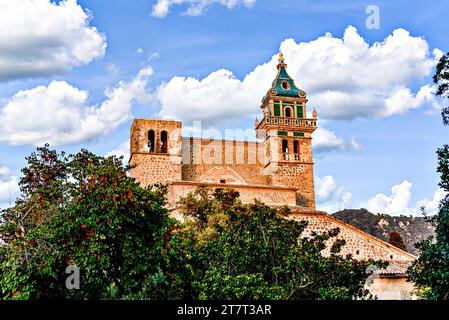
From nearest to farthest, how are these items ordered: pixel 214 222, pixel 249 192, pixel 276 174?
pixel 214 222, pixel 249 192, pixel 276 174

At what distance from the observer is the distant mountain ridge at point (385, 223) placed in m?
54.3

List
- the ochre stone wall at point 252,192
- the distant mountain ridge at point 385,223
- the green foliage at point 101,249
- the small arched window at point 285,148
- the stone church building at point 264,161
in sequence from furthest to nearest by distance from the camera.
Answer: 1. the distant mountain ridge at point 385,223
2. the small arched window at point 285,148
3. the ochre stone wall at point 252,192
4. the stone church building at point 264,161
5. the green foliage at point 101,249

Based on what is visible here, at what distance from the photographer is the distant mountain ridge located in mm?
54344

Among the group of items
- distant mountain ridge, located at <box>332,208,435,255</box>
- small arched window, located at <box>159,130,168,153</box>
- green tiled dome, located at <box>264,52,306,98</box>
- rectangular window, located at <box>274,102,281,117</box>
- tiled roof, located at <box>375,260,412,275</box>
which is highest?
green tiled dome, located at <box>264,52,306,98</box>

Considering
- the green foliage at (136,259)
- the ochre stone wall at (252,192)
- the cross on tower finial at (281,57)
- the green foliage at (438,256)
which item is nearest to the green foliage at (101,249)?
the green foliage at (136,259)

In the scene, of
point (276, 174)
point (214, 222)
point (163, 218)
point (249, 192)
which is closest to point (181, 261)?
point (163, 218)

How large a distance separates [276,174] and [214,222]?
15321 millimetres

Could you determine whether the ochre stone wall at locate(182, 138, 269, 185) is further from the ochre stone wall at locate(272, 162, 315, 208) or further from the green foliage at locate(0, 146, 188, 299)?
the green foliage at locate(0, 146, 188, 299)

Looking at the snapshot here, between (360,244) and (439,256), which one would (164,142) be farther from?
(439,256)

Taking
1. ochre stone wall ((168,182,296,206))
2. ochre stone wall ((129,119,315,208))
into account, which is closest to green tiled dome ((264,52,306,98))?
ochre stone wall ((129,119,315,208))

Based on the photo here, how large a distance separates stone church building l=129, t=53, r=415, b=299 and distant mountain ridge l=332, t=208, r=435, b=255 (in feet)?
61.8

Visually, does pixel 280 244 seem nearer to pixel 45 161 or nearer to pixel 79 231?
pixel 79 231

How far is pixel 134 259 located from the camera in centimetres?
1173

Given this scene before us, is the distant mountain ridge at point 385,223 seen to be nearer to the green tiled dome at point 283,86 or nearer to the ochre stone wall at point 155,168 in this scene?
the green tiled dome at point 283,86
